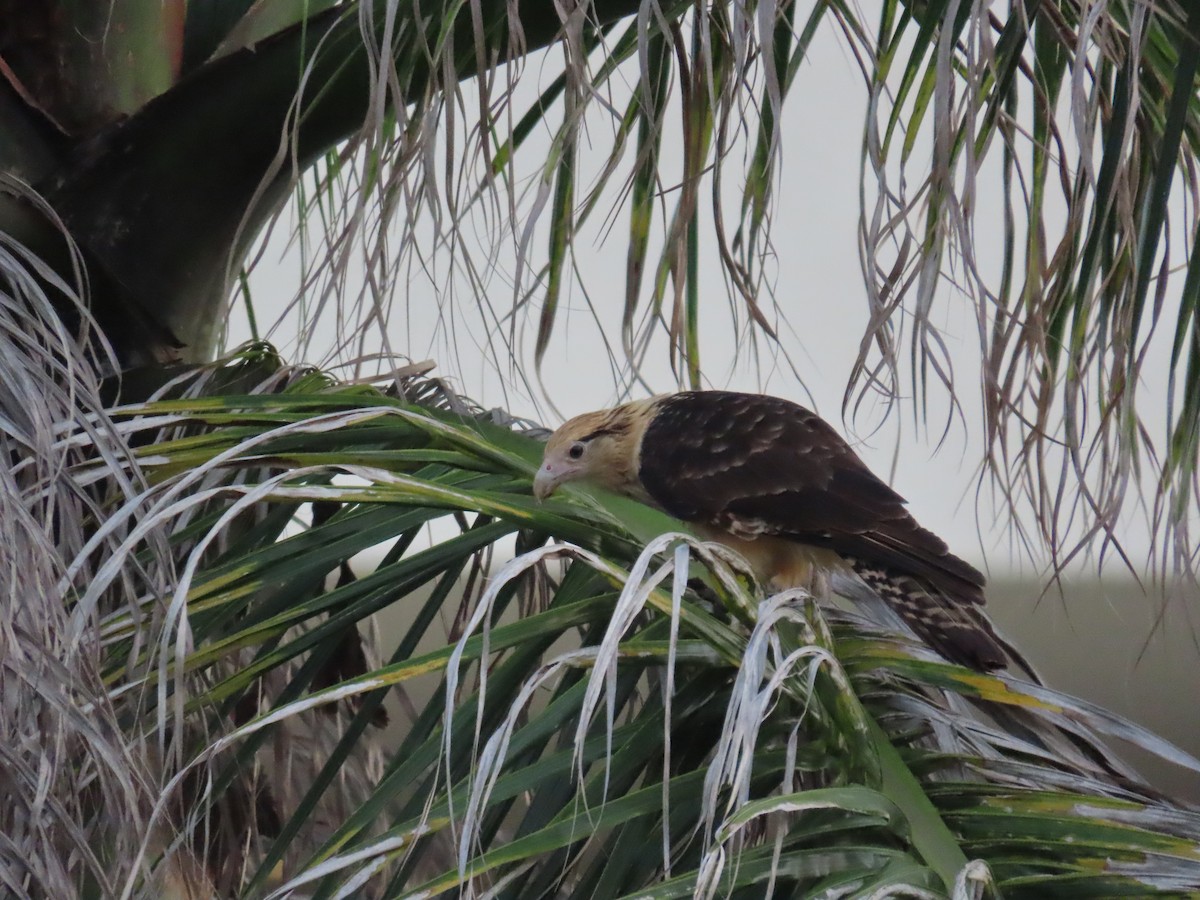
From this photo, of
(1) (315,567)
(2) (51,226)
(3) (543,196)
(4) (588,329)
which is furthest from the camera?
(4) (588,329)

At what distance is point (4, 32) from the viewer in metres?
1.47

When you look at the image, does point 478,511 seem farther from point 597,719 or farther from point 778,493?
point 778,493

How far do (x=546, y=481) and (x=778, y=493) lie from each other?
407 mm

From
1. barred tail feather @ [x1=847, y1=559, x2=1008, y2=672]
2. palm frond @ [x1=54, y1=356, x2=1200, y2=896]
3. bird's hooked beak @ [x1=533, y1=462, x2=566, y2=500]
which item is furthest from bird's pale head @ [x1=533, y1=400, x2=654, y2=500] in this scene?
barred tail feather @ [x1=847, y1=559, x2=1008, y2=672]

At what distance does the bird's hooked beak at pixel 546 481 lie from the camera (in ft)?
4.52

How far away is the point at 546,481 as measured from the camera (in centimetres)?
141

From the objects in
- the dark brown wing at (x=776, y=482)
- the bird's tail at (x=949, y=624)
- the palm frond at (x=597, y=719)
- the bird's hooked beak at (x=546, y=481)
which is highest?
the dark brown wing at (x=776, y=482)

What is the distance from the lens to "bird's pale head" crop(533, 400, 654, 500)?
157 cm

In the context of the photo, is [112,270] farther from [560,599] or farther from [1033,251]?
[1033,251]

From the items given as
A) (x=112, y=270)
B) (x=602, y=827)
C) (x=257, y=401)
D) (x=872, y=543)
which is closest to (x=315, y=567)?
(x=257, y=401)

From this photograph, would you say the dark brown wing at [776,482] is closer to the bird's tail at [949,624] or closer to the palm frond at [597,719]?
the bird's tail at [949,624]

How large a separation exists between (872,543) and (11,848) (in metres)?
1.00

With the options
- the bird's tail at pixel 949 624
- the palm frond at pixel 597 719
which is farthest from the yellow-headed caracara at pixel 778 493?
the palm frond at pixel 597 719

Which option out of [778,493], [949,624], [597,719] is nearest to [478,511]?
[597,719]
